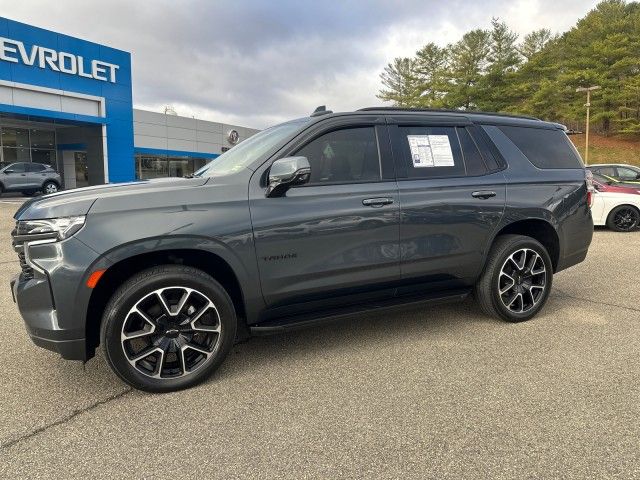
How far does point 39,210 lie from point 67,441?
4.38ft

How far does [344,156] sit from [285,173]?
0.68 metres

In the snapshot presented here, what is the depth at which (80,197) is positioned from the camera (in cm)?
281

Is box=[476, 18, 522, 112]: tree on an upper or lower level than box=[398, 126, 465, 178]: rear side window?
upper

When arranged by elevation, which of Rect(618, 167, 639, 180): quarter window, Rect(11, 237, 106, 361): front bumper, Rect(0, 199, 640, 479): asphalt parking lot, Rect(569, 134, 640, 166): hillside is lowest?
Rect(0, 199, 640, 479): asphalt parking lot

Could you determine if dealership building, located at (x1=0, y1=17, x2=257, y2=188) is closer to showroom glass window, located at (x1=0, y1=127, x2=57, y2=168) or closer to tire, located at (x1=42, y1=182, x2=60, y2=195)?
showroom glass window, located at (x1=0, y1=127, x2=57, y2=168)

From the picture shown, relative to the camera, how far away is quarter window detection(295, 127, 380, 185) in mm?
3361

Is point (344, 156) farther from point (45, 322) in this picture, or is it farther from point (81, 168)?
point (81, 168)

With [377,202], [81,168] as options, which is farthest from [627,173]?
[81,168]

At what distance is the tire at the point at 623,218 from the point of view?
10.4 metres

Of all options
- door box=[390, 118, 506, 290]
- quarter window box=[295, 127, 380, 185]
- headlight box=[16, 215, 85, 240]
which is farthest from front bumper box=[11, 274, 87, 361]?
door box=[390, 118, 506, 290]

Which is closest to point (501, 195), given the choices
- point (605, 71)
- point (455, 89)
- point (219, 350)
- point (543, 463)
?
point (543, 463)

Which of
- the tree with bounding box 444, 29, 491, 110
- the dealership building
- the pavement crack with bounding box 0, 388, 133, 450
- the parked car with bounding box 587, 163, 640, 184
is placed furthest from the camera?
the tree with bounding box 444, 29, 491, 110

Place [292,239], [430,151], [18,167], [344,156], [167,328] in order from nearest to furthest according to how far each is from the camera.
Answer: [167,328]
[292,239]
[344,156]
[430,151]
[18,167]

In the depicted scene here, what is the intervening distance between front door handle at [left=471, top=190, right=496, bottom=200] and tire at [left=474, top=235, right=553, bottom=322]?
442mm
